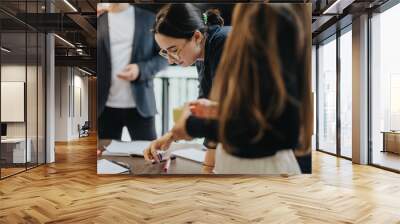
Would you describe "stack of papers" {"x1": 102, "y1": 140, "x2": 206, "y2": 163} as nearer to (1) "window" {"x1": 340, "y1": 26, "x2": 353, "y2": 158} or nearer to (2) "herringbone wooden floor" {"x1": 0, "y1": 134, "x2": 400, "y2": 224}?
(2) "herringbone wooden floor" {"x1": 0, "y1": 134, "x2": 400, "y2": 224}

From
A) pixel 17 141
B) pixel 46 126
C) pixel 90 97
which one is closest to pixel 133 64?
pixel 17 141

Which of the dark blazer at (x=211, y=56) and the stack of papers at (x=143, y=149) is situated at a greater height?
the dark blazer at (x=211, y=56)

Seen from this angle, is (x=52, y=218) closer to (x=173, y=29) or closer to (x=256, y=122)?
(x=256, y=122)

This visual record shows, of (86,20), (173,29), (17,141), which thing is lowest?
(17,141)

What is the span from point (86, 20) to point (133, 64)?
2925mm

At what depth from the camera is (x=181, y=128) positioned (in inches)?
217

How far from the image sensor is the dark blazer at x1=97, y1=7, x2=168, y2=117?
18.0 feet

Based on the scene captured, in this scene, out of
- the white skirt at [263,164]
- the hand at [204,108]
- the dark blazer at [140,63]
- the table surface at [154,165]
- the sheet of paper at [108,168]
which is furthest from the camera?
the sheet of paper at [108,168]

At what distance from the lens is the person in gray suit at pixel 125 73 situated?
5492mm

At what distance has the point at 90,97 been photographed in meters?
20.5

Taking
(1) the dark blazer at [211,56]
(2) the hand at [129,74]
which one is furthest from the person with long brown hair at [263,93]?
(2) the hand at [129,74]

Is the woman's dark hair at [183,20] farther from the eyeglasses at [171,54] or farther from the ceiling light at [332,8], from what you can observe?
the ceiling light at [332,8]

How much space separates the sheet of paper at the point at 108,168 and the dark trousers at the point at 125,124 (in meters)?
0.43

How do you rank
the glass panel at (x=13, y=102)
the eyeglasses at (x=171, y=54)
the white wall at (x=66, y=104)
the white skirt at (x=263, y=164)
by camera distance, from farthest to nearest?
1. the white wall at (x=66, y=104)
2. the glass panel at (x=13, y=102)
3. the eyeglasses at (x=171, y=54)
4. the white skirt at (x=263, y=164)
